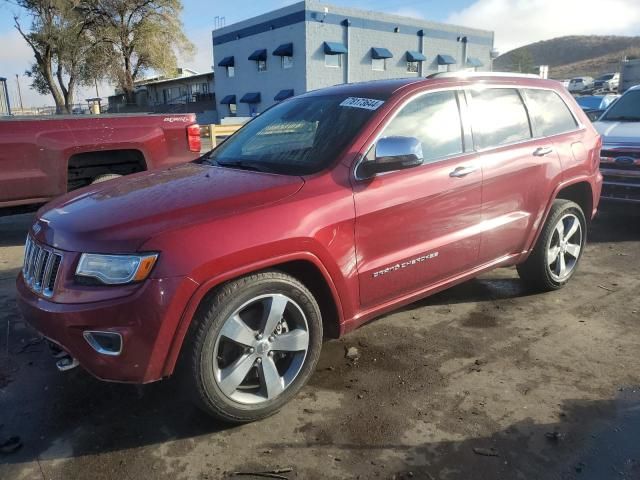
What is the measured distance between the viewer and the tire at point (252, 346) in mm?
2605

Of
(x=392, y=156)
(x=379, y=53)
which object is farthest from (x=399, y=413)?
(x=379, y=53)

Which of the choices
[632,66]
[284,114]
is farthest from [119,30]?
[284,114]

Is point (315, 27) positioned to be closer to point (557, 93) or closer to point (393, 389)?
point (557, 93)

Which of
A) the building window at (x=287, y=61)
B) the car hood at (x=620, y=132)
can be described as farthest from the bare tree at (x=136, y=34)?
the car hood at (x=620, y=132)

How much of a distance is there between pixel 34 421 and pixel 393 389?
2042 mm

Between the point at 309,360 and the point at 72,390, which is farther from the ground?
the point at 309,360

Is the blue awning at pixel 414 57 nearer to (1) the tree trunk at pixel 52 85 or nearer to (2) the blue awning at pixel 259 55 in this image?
(2) the blue awning at pixel 259 55

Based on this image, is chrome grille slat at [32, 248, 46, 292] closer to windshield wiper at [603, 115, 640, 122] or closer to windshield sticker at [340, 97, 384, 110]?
windshield sticker at [340, 97, 384, 110]

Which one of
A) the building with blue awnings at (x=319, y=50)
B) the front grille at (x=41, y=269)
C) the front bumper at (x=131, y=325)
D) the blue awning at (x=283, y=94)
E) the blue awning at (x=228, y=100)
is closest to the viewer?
the front bumper at (x=131, y=325)

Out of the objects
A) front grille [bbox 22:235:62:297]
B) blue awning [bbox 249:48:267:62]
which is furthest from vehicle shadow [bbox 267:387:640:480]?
blue awning [bbox 249:48:267:62]

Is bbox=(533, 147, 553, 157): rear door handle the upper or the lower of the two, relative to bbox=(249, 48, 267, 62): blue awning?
lower

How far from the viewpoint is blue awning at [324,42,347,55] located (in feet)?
97.2

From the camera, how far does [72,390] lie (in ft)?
10.8

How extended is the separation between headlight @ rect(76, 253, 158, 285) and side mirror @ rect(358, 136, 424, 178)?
52.3 inches
